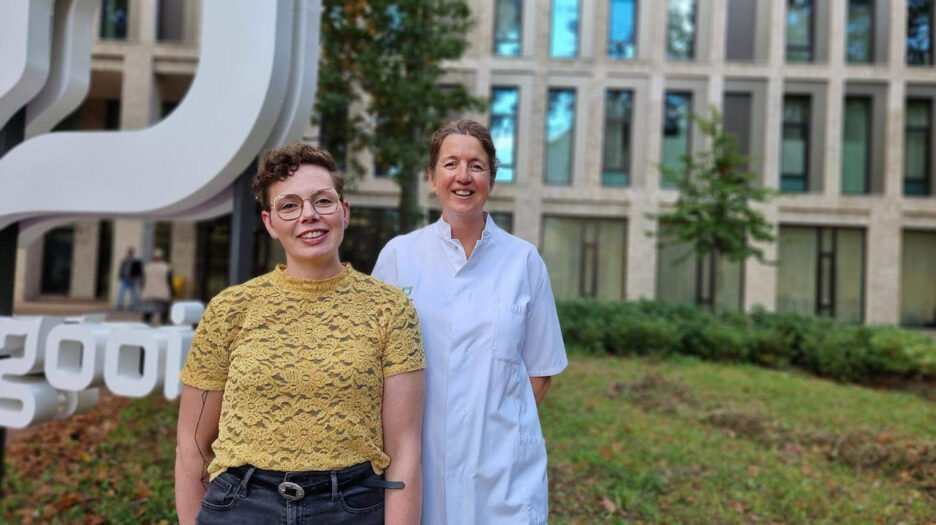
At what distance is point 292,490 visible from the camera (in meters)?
1.79

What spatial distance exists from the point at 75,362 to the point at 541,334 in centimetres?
302

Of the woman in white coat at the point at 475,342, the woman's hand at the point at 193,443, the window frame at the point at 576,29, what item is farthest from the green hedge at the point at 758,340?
the woman's hand at the point at 193,443

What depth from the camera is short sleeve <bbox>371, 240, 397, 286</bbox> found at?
2.32 m

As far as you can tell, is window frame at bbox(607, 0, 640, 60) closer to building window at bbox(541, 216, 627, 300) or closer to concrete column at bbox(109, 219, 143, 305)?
building window at bbox(541, 216, 627, 300)

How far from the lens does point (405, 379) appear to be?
1893mm

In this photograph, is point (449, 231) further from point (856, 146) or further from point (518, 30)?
point (856, 146)

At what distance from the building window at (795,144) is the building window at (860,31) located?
177cm

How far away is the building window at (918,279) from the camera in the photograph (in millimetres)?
19297

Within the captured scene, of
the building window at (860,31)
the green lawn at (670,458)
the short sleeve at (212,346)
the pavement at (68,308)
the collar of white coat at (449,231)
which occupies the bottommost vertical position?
the green lawn at (670,458)

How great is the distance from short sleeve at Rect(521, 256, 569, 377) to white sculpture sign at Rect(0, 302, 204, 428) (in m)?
2.35

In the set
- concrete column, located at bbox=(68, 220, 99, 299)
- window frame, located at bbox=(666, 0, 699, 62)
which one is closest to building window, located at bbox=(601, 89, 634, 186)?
window frame, located at bbox=(666, 0, 699, 62)

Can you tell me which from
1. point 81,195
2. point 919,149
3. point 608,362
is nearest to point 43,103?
point 81,195

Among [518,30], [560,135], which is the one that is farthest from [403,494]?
[518,30]

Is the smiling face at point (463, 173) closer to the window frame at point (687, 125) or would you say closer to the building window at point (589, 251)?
the building window at point (589, 251)
